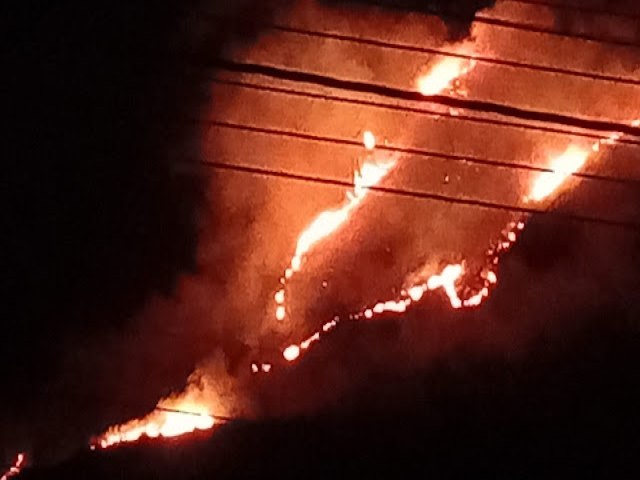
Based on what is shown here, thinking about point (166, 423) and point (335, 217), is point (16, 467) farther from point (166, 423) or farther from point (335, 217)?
point (335, 217)

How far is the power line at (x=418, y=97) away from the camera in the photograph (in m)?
1.88

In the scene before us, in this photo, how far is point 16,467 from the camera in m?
1.73

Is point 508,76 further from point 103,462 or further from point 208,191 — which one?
point 103,462

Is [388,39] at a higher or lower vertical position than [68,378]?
higher

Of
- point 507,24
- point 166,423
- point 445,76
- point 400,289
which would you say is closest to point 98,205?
point 166,423

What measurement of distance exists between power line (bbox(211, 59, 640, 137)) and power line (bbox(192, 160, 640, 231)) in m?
0.19

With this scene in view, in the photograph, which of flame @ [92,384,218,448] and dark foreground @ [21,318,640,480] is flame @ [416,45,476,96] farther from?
flame @ [92,384,218,448]

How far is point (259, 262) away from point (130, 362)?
0.99 feet

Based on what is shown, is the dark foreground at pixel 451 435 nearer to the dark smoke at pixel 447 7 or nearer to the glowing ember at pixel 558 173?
the glowing ember at pixel 558 173

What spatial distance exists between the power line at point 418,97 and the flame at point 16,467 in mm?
830

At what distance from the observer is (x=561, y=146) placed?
6.14 ft

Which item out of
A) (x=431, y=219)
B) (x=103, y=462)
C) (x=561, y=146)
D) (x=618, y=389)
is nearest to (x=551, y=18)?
(x=561, y=146)

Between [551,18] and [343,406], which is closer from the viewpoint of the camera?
[343,406]

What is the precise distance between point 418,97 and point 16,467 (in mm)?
1029
